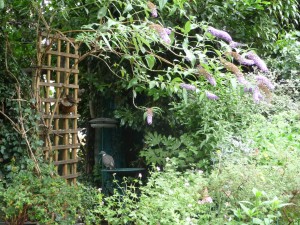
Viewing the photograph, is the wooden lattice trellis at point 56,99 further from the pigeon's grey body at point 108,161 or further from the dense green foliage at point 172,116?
the pigeon's grey body at point 108,161

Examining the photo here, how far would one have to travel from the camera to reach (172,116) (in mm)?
5887

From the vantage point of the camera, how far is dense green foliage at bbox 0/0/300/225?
3373mm

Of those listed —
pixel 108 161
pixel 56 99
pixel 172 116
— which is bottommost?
pixel 108 161

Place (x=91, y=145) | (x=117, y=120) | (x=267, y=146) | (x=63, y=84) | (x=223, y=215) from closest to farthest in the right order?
(x=223, y=215), (x=267, y=146), (x=63, y=84), (x=117, y=120), (x=91, y=145)

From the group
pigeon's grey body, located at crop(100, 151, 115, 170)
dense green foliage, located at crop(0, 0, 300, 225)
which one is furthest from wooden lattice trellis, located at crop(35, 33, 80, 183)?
pigeon's grey body, located at crop(100, 151, 115, 170)

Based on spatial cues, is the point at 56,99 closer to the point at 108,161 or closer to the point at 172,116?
the point at 108,161

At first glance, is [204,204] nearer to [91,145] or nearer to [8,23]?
[8,23]

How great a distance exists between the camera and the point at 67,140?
207 inches

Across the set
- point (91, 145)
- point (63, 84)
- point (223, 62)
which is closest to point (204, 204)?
point (223, 62)

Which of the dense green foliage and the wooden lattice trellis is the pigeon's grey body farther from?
the wooden lattice trellis

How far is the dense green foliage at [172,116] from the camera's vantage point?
337 centimetres

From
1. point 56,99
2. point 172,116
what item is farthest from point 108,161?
point 56,99

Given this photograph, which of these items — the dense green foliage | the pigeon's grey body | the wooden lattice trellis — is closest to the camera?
the dense green foliage

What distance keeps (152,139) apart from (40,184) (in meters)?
1.66
